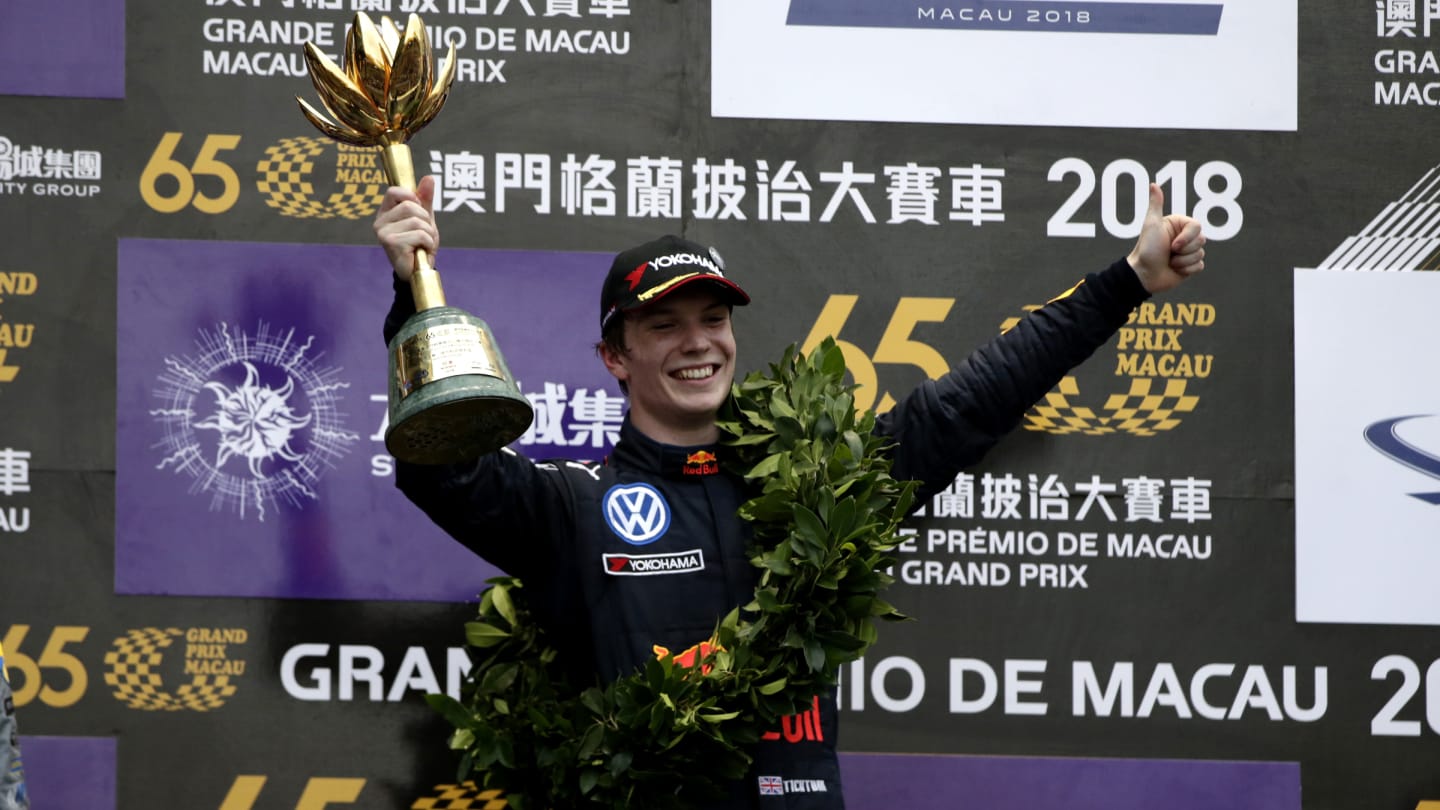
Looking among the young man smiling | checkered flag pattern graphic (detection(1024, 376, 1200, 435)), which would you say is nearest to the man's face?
the young man smiling

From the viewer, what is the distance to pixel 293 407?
3330 mm

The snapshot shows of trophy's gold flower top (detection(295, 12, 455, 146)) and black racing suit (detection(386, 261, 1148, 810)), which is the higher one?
trophy's gold flower top (detection(295, 12, 455, 146))

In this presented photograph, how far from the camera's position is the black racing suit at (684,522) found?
242 cm

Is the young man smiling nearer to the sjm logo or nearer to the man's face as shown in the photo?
the man's face

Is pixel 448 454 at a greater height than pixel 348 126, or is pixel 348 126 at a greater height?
pixel 348 126

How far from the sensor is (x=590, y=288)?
3.36m

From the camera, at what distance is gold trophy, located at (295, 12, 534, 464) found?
2072mm

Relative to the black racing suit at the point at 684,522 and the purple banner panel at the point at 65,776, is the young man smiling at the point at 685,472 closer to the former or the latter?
the black racing suit at the point at 684,522

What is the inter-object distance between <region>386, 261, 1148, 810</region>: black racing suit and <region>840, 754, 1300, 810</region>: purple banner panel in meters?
0.88

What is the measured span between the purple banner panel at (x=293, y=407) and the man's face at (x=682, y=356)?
0.82 meters

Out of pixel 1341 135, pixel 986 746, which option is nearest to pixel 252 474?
pixel 986 746

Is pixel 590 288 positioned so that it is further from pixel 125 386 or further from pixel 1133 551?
pixel 1133 551

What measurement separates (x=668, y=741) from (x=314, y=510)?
1283 millimetres


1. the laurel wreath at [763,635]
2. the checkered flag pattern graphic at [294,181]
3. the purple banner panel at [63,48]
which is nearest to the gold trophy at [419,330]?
the laurel wreath at [763,635]
